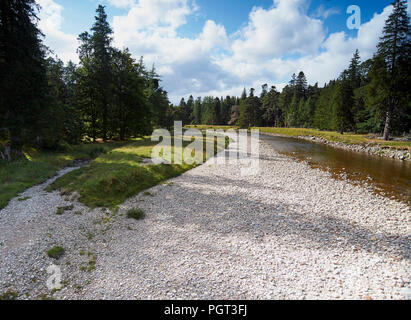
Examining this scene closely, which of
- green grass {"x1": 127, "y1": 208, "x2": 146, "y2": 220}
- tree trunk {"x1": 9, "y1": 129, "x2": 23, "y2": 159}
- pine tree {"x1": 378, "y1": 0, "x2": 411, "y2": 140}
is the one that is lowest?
green grass {"x1": 127, "y1": 208, "x2": 146, "y2": 220}

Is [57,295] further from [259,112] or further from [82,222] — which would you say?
[259,112]

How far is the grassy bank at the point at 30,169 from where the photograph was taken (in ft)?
41.3

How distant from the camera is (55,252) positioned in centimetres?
732

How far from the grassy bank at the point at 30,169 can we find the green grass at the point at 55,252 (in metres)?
6.06

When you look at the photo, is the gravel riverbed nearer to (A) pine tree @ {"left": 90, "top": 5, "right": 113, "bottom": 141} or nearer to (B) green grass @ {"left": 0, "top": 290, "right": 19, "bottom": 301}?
(B) green grass @ {"left": 0, "top": 290, "right": 19, "bottom": 301}

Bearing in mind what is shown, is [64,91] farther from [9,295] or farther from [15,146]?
[9,295]

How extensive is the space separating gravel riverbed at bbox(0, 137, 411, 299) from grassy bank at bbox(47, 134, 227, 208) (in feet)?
2.63

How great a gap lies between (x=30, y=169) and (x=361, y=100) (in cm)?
6901

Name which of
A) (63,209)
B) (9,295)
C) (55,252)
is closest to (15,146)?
(63,209)

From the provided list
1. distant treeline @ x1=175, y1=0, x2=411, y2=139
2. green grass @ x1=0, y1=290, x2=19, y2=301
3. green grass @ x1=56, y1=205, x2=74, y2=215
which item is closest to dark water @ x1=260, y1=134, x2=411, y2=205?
distant treeline @ x1=175, y1=0, x2=411, y2=139

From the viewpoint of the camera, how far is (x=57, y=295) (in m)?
5.84

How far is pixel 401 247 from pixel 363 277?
128 inches

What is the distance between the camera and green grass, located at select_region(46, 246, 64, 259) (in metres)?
7.24

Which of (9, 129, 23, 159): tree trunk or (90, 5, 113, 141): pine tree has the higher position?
(90, 5, 113, 141): pine tree
